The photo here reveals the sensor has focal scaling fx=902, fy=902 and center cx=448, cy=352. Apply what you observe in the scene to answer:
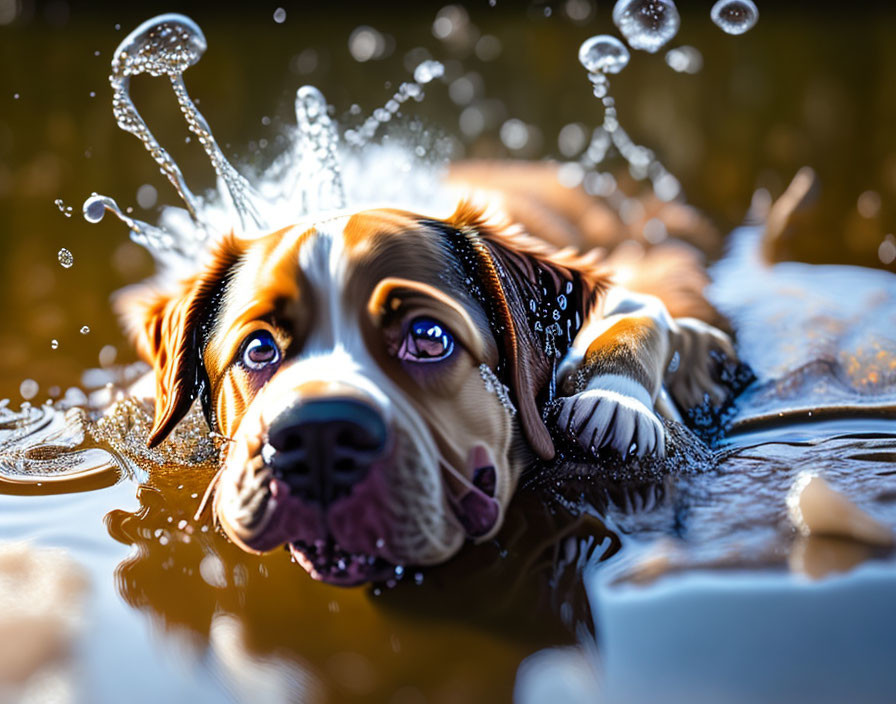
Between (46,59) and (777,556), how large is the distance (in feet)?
20.3

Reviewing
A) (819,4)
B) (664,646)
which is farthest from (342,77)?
(664,646)

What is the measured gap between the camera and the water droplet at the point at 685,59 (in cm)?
637

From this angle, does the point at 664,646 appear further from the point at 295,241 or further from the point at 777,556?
the point at 295,241

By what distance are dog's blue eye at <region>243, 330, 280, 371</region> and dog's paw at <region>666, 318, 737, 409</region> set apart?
3.56 ft

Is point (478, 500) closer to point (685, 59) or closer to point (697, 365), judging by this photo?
point (697, 365)

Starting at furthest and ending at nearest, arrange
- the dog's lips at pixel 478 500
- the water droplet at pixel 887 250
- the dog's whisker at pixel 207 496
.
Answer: the water droplet at pixel 887 250 < the dog's whisker at pixel 207 496 < the dog's lips at pixel 478 500

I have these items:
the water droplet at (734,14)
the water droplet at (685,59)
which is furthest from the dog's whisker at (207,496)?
the water droplet at (685,59)

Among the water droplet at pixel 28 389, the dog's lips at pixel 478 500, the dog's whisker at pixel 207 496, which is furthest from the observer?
the water droplet at pixel 28 389

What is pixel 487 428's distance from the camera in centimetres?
171

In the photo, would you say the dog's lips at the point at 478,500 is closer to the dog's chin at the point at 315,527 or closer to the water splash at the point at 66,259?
the dog's chin at the point at 315,527

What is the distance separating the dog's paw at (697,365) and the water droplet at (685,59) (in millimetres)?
4353

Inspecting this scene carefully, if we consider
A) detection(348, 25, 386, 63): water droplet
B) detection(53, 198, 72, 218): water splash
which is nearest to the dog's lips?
detection(53, 198, 72, 218): water splash

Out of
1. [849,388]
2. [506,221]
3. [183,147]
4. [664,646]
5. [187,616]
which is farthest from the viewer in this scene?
[183,147]

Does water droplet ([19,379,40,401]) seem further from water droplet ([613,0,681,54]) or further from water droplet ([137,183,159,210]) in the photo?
water droplet ([613,0,681,54])
